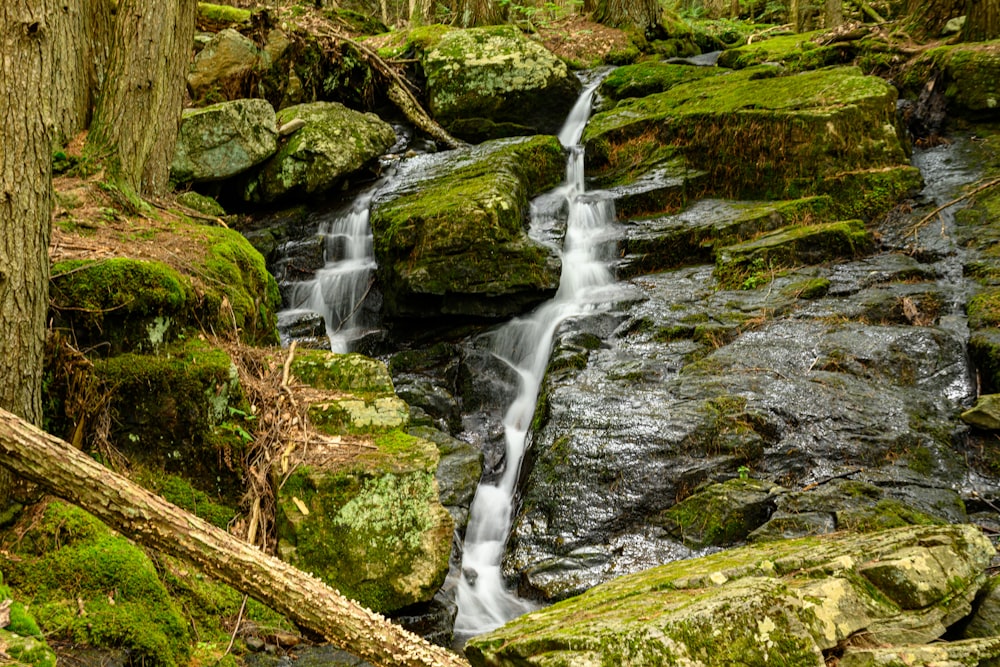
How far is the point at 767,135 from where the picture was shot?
9.51 meters

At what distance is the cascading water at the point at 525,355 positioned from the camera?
16.6ft

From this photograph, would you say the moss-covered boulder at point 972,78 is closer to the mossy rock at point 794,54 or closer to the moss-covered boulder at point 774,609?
the mossy rock at point 794,54

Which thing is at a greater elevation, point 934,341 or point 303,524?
point 934,341

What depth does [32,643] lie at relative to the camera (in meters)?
2.15

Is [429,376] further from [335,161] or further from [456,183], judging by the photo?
[335,161]

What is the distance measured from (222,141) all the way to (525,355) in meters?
5.31

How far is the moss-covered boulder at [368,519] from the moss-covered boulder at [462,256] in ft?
11.9

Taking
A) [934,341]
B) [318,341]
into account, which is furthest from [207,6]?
[934,341]

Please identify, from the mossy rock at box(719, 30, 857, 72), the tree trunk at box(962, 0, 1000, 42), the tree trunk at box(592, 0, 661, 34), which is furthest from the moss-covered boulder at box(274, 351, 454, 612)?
the tree trunk at box(592, 0, 661, 34)

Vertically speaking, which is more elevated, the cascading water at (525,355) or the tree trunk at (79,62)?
the tree trunk at (79,62)

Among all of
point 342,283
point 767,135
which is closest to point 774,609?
point 342,283

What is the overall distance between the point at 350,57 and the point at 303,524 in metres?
10.6

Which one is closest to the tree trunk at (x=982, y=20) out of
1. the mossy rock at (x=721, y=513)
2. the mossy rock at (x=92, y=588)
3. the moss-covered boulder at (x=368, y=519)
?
the mossy rock at (x=721, y=513)

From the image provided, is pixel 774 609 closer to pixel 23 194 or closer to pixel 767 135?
pixel 23 194
